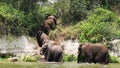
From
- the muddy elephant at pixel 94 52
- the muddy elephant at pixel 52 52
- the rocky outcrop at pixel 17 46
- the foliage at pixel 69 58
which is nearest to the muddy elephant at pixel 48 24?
the rocky outcrop at pixel 17 46

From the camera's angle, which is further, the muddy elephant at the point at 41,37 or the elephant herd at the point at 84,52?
the muddy elephant at the point at 41,37

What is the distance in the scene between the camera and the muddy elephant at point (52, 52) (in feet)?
108

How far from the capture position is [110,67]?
27.5m

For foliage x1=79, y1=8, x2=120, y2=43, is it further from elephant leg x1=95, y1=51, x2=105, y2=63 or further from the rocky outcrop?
the rocky outcrop

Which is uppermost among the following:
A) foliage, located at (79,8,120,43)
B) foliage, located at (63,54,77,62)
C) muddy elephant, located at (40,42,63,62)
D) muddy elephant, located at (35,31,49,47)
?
foliage, located at (79,8,120,43)

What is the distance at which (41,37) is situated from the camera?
3731 cm

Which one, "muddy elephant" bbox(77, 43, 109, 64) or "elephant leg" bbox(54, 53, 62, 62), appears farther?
"elephant leg" bbox(54, 53, 62, 62)

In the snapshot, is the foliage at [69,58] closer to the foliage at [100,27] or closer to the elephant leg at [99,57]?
the elephant leg at [99,57]

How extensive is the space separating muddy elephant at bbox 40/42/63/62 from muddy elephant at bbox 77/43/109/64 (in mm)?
1393

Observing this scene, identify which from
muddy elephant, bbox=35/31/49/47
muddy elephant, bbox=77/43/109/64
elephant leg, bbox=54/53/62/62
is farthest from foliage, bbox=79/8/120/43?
elephant leg, bbox=54/53/62/62

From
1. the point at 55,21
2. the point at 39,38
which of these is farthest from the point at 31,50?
the point at 55,21

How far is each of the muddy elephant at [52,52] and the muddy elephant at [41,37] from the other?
7.85 feet

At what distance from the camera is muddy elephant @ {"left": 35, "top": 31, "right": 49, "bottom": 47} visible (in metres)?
37.2

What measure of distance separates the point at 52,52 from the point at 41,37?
396 cm
